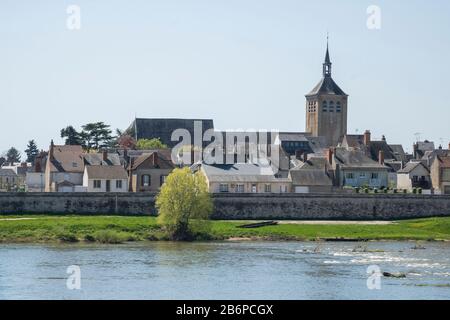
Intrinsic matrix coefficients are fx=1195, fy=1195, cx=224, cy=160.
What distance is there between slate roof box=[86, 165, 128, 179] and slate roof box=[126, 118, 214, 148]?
50.1 metres

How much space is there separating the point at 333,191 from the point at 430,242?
24842 millimetres

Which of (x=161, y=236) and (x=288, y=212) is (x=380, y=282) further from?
(x=288, y=212)

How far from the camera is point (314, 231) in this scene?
9669 centimetres

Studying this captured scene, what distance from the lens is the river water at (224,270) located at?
59.4 meters

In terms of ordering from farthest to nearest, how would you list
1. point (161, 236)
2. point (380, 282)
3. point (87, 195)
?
point (87, 195) < point (161, 236) < point (380, 282)

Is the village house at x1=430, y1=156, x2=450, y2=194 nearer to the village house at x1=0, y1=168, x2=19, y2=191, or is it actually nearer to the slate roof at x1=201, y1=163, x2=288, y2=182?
the slate roof at x1=201, y1=163, x2=288, y2=182

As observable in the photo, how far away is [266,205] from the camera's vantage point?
105062 mm

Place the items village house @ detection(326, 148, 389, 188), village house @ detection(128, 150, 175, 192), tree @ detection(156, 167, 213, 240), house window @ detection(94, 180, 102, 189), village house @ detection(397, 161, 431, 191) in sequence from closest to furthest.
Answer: tree @ detection(156, 167, 213, 240) → house window @ detection(94, 180, 102, 189) → village house @ detection(128, 150, 175, 192) → village house @ detection(326, 148, 389, 188) → village house @ detection(397, 161, 431, 191)

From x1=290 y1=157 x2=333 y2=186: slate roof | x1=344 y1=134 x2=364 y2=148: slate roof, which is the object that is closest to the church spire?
x1=344 y1=134 x2=364 y2=148: slate roof

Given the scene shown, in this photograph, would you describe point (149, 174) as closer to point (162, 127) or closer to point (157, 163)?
point (157, 163)

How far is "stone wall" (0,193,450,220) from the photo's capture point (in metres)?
102

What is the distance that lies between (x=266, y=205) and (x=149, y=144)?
5096cm
